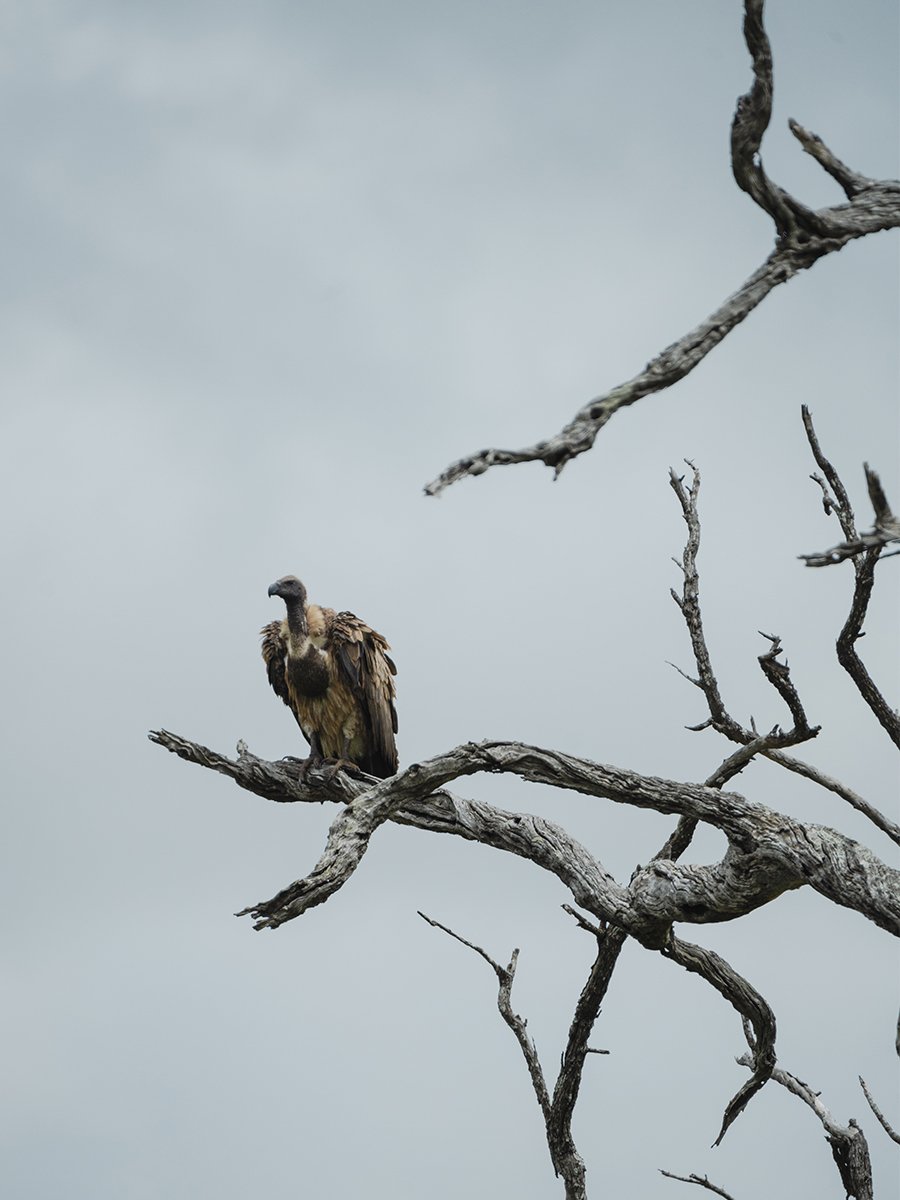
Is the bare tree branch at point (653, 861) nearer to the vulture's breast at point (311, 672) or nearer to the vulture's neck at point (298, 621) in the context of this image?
the vulture's breast at point (311, 672)

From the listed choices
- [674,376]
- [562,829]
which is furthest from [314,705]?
[674,376]

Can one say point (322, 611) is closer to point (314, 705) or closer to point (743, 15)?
point (314, 705)

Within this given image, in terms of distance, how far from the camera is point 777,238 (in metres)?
4.09

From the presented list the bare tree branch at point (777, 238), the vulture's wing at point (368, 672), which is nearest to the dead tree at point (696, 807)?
the bare tree branch at point (777, 238)

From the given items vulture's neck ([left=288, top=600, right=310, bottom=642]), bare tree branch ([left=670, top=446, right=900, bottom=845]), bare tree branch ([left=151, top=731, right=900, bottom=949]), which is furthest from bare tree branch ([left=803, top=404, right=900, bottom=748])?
vulture's neck ([left=288, top=600, right=310, bottom=642])

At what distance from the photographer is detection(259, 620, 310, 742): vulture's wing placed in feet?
28.8

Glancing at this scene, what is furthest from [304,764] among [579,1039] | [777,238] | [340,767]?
[777,238]

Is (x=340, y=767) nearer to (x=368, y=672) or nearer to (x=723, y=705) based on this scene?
(x=368, y=672)

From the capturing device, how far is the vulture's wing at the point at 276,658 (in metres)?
8.79

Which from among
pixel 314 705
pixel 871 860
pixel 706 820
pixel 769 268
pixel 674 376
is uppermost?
pixel 314 705

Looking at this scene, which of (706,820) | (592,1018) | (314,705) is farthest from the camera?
(314,705)

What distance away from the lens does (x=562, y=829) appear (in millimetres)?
5559

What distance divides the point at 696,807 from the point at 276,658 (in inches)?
161

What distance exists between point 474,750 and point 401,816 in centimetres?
58
